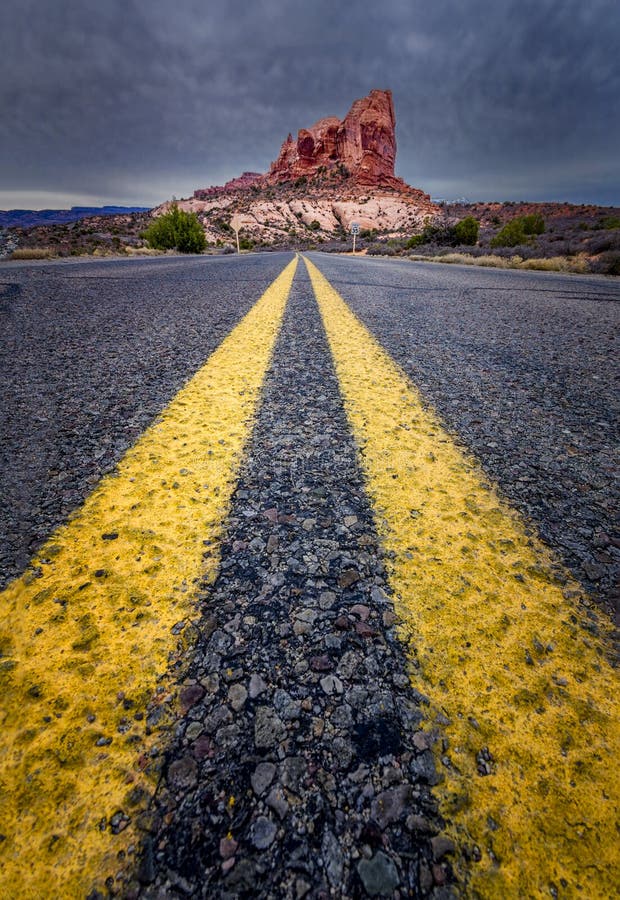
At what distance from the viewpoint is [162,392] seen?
5.03ft

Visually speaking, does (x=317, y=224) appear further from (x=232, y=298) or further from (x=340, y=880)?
(x=340, y=880)

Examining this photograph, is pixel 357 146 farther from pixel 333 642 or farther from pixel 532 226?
pixel 333 642

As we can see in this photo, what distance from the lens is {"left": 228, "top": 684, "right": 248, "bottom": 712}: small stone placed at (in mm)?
548

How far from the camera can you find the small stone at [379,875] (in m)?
0.40

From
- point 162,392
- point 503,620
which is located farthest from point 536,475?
point 162,392

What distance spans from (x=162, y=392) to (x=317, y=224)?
67623mm

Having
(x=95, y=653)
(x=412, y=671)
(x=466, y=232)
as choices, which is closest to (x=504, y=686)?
(x=412, y=671)

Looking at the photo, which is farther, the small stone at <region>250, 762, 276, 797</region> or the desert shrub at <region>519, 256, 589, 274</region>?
the desert shrub at <region>519, 256, 589, 274</region>

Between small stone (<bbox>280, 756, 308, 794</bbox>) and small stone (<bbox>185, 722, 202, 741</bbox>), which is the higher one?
small stone (<bbox>185, 722, 202, 741</bbox>)

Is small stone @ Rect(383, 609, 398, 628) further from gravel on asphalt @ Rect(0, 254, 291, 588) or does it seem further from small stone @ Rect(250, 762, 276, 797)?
gravel on asphalt @ Rect(0, 254, 291, 588)

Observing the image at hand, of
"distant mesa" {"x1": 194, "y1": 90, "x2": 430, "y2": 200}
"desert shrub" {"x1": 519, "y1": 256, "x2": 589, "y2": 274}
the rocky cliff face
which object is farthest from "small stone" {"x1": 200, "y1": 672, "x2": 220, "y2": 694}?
the rocky cliff face

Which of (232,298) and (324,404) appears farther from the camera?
(232,298)

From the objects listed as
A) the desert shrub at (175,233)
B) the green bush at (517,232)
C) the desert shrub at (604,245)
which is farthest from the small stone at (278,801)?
the green bush at (517,232)

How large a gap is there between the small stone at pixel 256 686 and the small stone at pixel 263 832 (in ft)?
0.44
